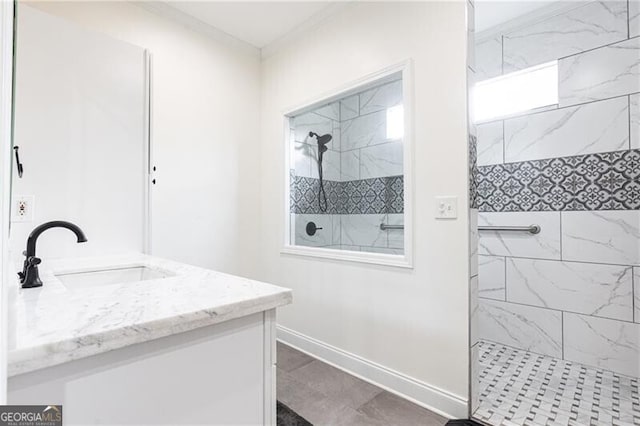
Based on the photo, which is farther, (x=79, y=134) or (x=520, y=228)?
(x=520, y=228)

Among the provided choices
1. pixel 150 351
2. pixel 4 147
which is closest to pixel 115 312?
pixel 150 351

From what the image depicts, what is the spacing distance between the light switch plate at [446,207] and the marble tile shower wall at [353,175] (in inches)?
13.3

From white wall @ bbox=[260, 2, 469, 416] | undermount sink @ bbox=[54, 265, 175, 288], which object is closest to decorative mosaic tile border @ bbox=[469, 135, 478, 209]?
white wall @ bbox=[260, 2, 469, 416]

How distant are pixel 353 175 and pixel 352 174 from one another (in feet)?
0.04

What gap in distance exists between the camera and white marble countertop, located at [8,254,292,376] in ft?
Answer: 1.95

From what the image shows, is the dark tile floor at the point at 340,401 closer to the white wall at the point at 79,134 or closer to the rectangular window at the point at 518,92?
the white wall at the point at 79,134

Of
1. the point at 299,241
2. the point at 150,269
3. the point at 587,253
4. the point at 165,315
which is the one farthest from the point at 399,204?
the point at 165,315

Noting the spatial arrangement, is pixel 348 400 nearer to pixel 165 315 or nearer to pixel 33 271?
Answer: pixel 165 315

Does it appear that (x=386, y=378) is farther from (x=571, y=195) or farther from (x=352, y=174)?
(x=571, y=195)

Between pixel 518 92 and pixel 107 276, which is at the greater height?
pixel 518 92

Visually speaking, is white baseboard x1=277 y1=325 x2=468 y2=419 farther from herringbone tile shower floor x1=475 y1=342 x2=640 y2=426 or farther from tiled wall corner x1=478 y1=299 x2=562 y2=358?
tiled wall corner x1=478 y1=299 x2=562 y2=358

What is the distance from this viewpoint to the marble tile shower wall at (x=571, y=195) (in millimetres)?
2072

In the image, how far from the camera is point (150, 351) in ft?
2.37

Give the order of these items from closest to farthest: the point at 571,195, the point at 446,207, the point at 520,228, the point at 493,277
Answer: the point at 446,207 < the point at 571,195 < the point at 520,228 < the point at 493,277
